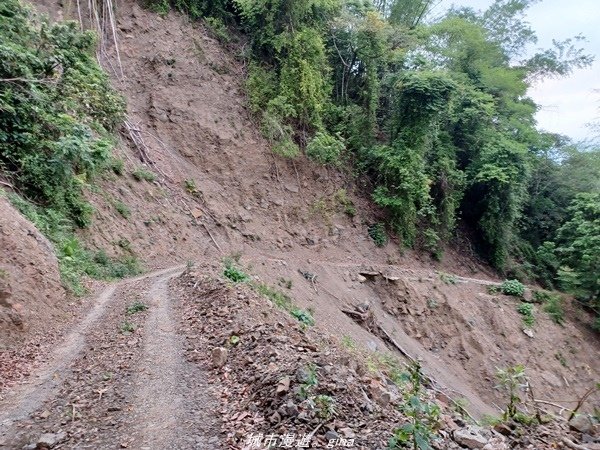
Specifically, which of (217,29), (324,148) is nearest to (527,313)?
(324,148)

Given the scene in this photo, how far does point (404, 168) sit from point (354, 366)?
15914 millimetres

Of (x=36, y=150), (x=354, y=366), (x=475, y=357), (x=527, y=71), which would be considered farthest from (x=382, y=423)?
(x=527, y=71)

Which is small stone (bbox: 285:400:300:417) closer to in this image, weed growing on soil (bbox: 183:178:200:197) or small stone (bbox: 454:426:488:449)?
small stone (bbox: 454:426:488:449)

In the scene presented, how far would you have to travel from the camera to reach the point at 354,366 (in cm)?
490

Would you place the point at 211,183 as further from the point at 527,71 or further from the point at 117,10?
the point at 527,71

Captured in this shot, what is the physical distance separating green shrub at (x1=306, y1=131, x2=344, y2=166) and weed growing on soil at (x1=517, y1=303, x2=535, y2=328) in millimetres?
10821

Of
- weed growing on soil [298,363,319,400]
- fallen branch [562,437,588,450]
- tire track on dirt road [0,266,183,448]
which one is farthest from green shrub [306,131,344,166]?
fallen branch [562,437,588,450]

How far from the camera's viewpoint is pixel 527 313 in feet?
60.7

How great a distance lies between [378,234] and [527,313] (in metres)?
7.44

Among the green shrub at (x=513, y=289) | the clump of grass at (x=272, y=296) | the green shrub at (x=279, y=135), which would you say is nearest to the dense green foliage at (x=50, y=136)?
the clump of grass at (x=272, y=296)

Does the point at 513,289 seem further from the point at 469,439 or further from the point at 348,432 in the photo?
the point at 348,432

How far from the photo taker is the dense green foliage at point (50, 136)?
983cm

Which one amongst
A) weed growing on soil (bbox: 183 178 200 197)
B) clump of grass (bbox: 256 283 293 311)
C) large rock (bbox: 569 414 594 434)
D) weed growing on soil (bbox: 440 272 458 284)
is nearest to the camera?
large rock (bbox: 569 414 594 434)

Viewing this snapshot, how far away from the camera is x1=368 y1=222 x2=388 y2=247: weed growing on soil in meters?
20.2
